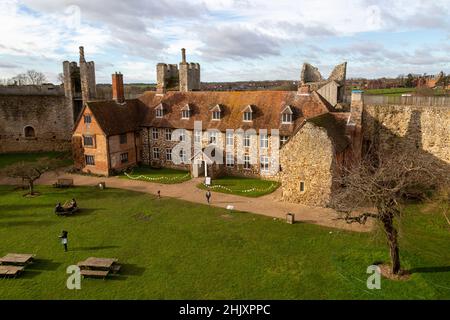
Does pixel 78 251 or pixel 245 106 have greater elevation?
pixel 245 106

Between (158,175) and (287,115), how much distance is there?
48.9 feet

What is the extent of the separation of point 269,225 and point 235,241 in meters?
3.36

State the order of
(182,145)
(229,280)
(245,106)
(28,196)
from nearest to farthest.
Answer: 1. (229,280)
2. (28,196)
3. (245,106)
4. (182,145)

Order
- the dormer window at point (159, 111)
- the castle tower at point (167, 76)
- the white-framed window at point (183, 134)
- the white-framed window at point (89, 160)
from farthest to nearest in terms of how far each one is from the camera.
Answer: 1. the castle tower at point (167, 76)
2. the dormer window at point (159, 111)
3. the white-framed window at point (183, 134)
4. the white-framed window at point (89, 160)

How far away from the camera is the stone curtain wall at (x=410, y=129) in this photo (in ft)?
103

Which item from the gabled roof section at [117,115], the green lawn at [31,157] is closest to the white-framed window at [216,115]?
the gabled roof section at [117,115]

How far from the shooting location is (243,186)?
33.0 metres

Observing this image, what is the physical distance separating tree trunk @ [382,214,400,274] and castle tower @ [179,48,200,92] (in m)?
34.1

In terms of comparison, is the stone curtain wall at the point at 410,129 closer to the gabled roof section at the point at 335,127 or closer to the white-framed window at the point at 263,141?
→ the gabled roof section at the point at 335,127

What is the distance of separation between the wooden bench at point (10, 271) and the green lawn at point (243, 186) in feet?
55.8
